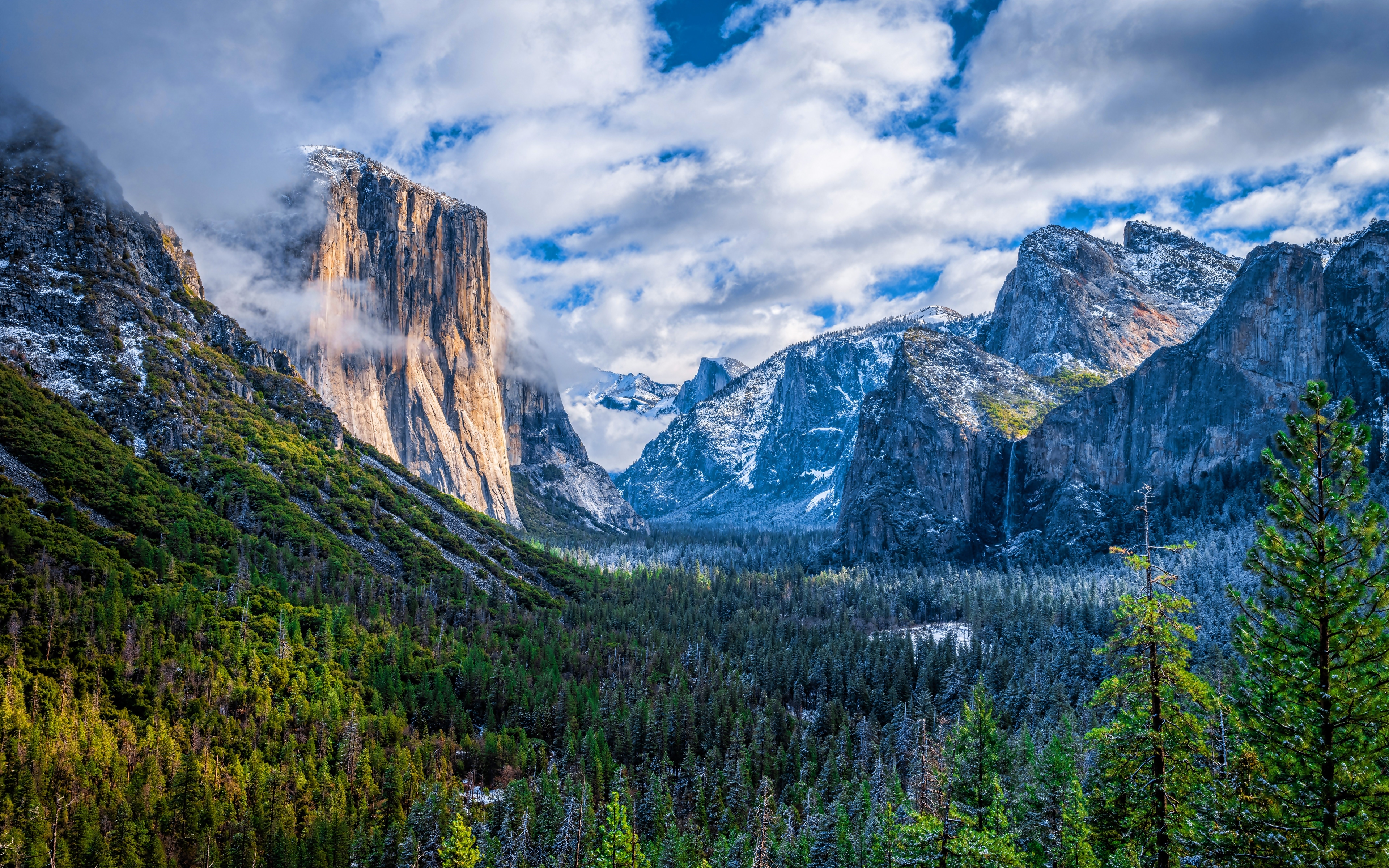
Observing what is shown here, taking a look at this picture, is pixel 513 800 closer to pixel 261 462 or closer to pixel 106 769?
pixel 106 769

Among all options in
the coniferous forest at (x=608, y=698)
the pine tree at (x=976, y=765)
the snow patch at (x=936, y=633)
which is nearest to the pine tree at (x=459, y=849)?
the coniferous forest at (x=608, y=698)

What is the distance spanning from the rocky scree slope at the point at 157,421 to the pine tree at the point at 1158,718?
112 metres

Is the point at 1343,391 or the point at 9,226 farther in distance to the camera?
the point at 1343,391

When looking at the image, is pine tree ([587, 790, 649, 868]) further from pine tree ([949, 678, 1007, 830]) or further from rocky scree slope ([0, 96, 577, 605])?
rocky scree slope ([0, 96, 577, 605])

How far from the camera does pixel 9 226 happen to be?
136m

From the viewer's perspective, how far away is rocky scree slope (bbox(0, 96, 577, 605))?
10969cm

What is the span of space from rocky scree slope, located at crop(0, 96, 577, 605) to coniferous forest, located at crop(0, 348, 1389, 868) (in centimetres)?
92

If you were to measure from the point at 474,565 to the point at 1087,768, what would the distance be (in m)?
130

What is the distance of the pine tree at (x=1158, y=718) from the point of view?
68.8 feet

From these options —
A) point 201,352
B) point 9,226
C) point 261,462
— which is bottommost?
point 261,462

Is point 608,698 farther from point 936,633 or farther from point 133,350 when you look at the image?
point 133,350

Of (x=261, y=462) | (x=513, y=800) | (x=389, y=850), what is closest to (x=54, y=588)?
(x=389, y=850)

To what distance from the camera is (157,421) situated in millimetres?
132125

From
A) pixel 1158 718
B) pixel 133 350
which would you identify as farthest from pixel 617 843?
pixel 133 350
